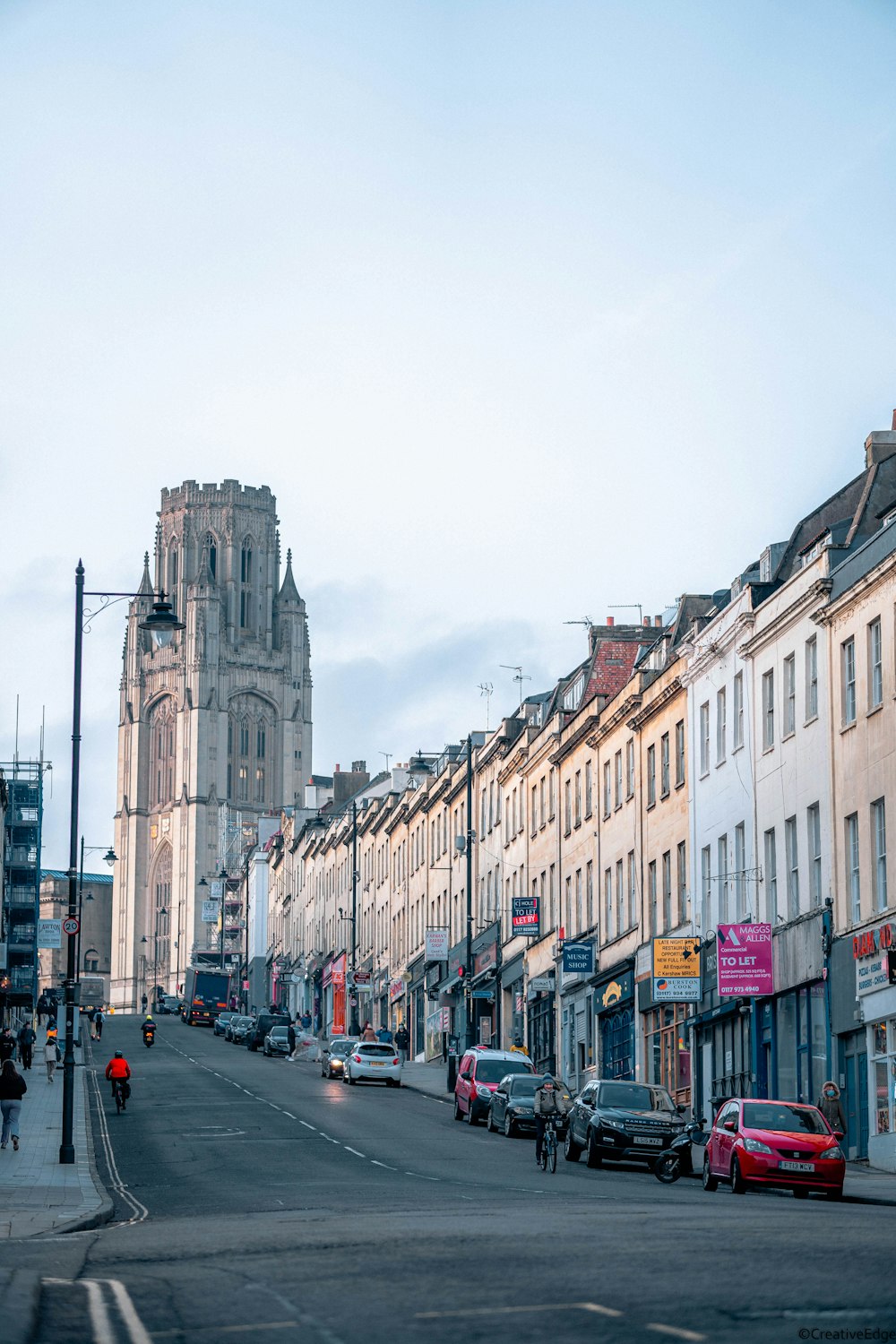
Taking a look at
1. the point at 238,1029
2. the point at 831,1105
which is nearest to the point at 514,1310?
the point at 831,1105

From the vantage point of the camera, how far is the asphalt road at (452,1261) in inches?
459

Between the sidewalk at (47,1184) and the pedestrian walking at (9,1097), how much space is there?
342mm

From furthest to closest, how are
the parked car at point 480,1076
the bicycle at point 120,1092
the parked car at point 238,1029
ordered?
the parked car at point 238,1029 → the bicycle at point 120,1092 → the parked car at point 480,1076

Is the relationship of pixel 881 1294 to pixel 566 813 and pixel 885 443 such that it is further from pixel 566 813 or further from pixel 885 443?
pixel 566 813

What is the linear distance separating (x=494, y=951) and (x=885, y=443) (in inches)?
1348

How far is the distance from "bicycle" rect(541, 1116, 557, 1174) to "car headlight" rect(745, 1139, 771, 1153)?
440 cm

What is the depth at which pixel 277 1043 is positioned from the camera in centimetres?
8288

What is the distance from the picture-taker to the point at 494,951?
72250 millimetres

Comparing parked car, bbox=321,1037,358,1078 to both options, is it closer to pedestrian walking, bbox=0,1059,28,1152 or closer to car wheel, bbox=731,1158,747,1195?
pedestrian walking, bbox=0,1059,28,1152

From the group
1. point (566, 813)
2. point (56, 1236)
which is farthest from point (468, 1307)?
point (566, 813)

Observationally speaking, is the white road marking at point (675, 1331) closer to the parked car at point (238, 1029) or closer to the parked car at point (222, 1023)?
the parked car at point (238, 1029)

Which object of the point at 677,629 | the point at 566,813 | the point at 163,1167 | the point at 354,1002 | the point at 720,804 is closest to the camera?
the point at 163,1167

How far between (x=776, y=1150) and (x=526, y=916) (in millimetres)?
35344

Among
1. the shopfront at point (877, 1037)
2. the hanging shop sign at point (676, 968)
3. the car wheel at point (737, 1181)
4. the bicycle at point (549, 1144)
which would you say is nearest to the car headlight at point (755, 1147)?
the car wheel at point (737, 1181)
